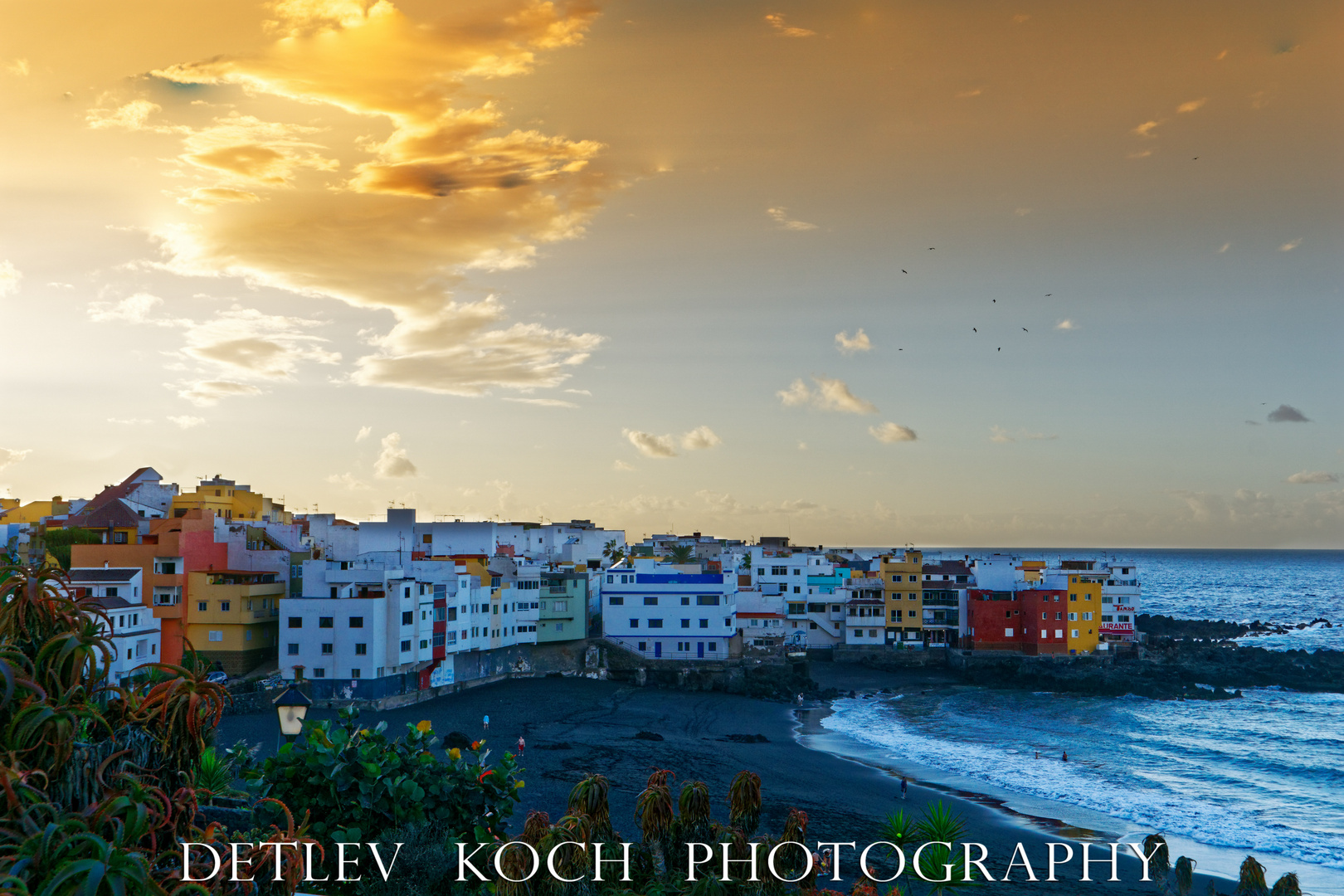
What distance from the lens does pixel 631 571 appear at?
6762 cm

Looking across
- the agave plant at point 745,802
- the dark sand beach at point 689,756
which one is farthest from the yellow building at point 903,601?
the agave plant at point 745,802

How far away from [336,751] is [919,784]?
111ft

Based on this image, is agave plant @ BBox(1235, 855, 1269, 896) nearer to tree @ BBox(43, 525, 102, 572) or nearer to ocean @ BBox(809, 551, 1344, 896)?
ocean @ BBox(809, 551, 1344, 896)

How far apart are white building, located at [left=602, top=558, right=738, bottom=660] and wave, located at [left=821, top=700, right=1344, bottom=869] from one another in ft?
46.8

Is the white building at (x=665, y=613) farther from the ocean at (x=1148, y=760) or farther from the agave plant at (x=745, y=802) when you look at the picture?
the agave plant at (x=745, y=802)

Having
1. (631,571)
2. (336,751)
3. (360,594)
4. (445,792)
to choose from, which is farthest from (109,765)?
(631,571)

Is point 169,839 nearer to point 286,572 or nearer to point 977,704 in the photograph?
point 286,572

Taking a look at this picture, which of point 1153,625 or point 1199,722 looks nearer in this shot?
point 1199,722

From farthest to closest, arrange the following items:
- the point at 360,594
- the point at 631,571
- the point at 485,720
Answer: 1. the point at 631,571
2. the point at 360,594
3. the point at 485,720

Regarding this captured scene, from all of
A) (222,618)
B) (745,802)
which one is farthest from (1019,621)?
(745,802)

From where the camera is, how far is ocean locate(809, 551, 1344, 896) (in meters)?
35.8

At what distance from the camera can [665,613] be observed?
67.6 metres

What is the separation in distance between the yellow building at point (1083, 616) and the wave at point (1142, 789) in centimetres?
2391

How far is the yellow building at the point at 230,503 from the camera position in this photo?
7188 cm
